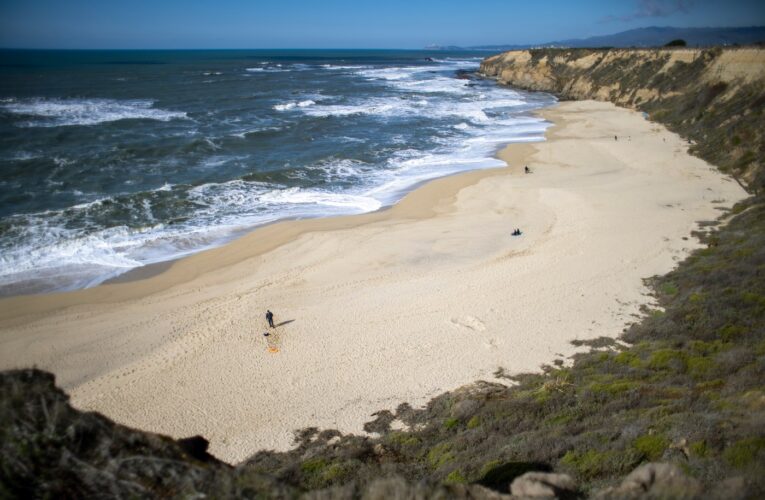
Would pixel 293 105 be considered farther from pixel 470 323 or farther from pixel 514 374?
pixel 514 374

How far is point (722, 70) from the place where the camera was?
1578 inches

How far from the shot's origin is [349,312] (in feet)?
46.5

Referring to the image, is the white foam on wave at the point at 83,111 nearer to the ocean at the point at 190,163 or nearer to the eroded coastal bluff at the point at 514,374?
the ocean at the point at 190,163

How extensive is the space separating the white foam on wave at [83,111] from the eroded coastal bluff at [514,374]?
3210cm

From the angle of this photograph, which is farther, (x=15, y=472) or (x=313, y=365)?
(x=313, y=365)

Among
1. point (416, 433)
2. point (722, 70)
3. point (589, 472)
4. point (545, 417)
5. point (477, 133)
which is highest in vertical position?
point (722, 70)

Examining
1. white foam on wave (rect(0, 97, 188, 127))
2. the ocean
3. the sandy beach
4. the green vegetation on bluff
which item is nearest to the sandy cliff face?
the sandy beach

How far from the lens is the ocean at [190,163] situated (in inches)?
750

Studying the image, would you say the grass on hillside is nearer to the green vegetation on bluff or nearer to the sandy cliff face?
the green vegetation on bluff

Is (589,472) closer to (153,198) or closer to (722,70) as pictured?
(153,198)

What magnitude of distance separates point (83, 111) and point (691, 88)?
197 ft

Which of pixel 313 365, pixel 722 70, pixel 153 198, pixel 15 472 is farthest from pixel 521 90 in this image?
pixel 15 472

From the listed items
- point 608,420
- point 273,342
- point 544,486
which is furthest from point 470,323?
point 544,486

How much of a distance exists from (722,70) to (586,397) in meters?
45.1
